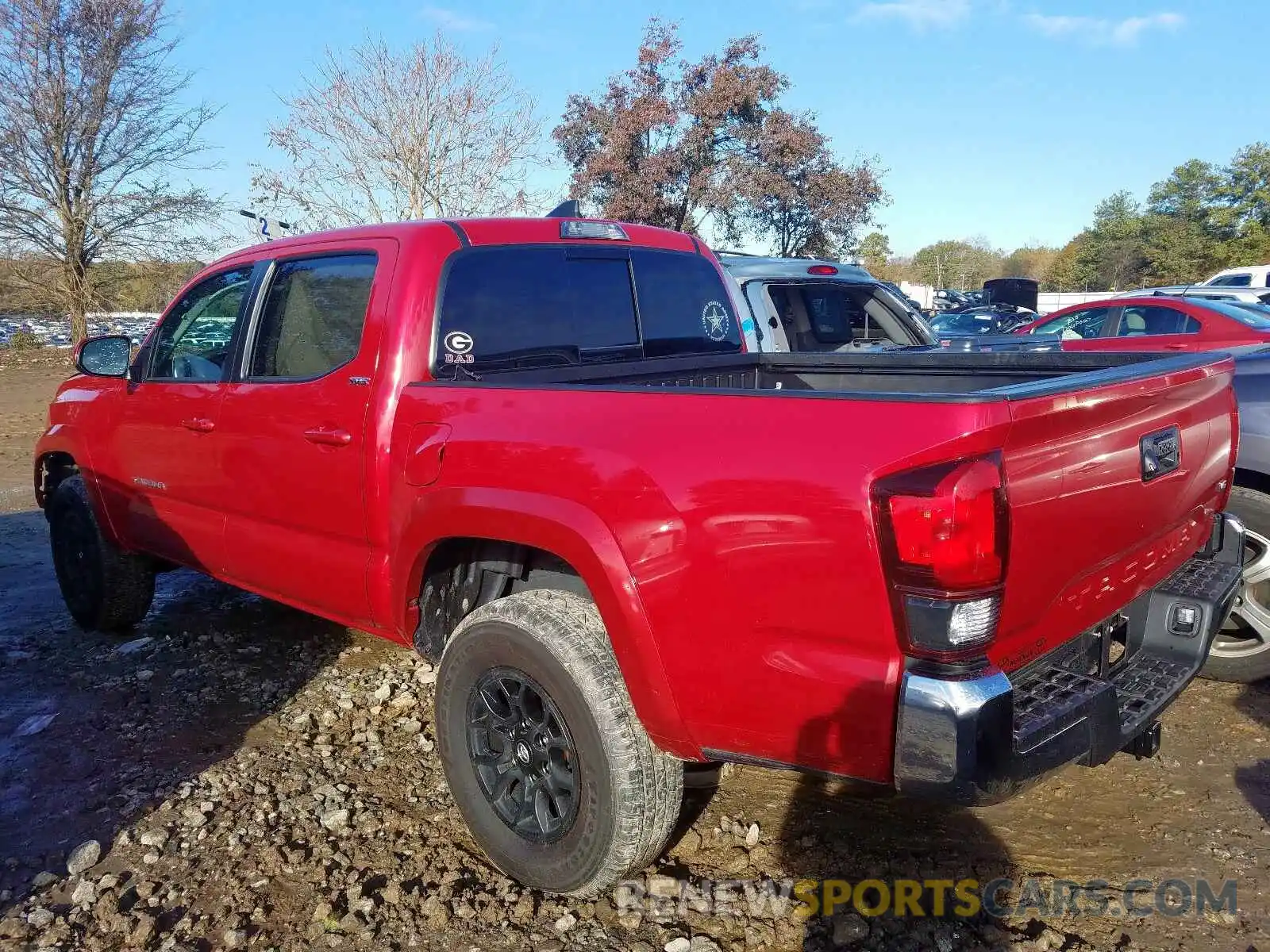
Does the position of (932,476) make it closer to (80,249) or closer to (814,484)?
(814,484)

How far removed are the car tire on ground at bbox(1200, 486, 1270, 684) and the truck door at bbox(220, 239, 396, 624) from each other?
11.1 feet

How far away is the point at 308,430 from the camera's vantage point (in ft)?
11.0

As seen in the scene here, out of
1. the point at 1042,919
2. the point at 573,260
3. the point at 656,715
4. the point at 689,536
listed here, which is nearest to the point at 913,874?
the point at 1042,919

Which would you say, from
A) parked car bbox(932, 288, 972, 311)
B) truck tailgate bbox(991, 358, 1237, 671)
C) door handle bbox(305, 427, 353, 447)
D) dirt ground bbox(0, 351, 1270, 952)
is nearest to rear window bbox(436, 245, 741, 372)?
door handle bbox(305, 427, 353, 447)

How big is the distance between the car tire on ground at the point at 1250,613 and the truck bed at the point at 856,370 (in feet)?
3.84

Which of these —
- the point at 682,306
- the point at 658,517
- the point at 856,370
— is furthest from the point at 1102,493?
the point at 682,306

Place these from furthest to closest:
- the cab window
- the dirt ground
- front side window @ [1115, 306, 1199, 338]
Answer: the cab window → front side window @ [1115, 306, 1199, 338] → the dirt ground

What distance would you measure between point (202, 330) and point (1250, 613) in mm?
4582

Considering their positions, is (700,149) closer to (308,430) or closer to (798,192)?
(798,192)

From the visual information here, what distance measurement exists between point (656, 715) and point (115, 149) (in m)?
19.4

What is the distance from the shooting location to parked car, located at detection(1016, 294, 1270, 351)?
372 inches

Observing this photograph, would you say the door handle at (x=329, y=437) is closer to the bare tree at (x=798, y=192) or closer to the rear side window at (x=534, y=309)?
the rear side window at (x=534, y=309)

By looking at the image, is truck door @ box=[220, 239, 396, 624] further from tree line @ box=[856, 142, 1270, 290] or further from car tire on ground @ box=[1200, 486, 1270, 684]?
tree line @ box=[856, 142, 1270, 290]

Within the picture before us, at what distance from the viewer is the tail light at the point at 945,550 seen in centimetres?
188
